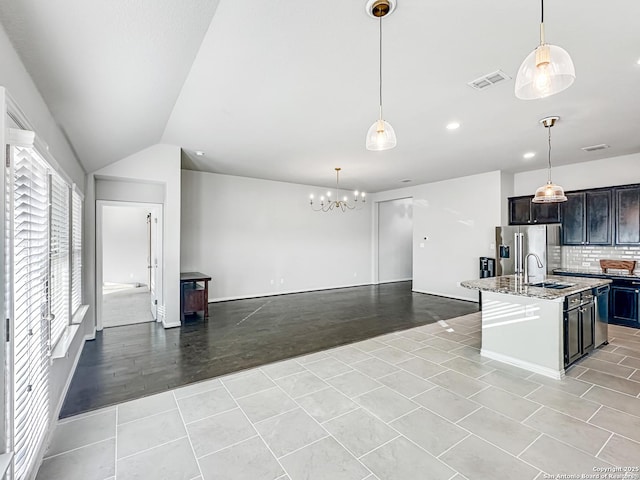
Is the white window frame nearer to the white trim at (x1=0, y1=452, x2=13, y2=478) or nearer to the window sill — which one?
the window sill

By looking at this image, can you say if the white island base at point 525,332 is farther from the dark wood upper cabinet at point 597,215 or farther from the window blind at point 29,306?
the window blind at point 29,306

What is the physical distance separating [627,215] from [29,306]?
764 cm

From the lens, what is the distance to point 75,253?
3.60 m

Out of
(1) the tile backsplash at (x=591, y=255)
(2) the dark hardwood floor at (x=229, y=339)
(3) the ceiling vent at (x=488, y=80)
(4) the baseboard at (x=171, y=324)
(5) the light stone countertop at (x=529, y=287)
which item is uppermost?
(3) the ceiling vent at (x=488, y=80)

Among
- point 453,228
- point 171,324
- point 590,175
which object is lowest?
point 171,324

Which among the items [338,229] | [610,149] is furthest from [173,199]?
[610,149]

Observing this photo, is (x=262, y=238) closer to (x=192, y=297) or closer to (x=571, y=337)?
(x=192, y=297)

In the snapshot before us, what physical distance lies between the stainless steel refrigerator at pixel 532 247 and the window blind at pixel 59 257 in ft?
20.5

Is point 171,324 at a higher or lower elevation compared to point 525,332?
lower

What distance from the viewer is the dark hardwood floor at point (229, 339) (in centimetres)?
312

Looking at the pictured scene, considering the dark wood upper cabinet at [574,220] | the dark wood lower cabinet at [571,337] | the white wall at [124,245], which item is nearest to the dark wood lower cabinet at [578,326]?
the dark wood lower cabinet at [571,337]

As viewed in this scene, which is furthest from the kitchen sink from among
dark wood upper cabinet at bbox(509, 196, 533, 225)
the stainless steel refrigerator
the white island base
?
dark wood upper cabinet at bbox(509, 196, 533, 225)

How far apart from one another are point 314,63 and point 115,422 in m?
3.27

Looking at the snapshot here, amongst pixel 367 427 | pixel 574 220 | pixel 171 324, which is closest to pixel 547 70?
pixel 367 427
